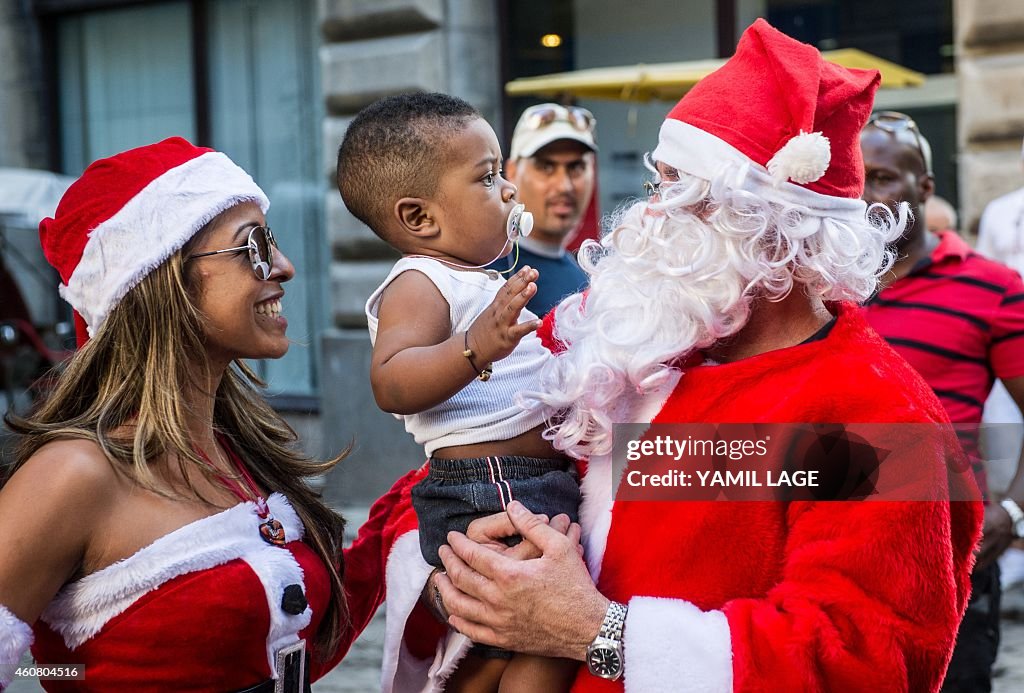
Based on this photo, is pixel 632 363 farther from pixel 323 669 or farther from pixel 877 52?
pixel 877 52

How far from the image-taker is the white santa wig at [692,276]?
2.11 metres

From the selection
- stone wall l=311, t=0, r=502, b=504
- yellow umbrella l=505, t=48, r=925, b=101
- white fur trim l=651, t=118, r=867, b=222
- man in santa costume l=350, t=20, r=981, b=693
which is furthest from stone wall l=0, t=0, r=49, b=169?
white fur trim l=651, t=118, r=867, b=222

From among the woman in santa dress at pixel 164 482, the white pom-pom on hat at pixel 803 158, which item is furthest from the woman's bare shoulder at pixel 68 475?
the white pom-pom on hat at pixel 803 158

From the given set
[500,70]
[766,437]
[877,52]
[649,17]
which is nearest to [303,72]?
[500,70]

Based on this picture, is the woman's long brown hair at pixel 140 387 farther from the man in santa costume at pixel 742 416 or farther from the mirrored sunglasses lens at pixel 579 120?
the mirrored sunglasses lens at pixel 579 120

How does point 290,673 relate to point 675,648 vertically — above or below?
below

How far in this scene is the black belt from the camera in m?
2.34

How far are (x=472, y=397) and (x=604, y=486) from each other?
296 mm

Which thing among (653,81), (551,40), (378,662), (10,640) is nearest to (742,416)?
(10,640)

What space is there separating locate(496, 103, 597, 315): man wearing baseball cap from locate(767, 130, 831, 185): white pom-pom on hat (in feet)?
9.48

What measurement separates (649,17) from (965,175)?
2.69m

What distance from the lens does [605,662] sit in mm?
2070

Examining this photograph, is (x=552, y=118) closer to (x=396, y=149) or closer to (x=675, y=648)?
(x=396, y=149)

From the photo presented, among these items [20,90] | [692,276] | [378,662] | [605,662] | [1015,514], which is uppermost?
[692,276]
